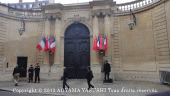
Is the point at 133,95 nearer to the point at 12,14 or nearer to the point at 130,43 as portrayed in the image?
the point at 130,43

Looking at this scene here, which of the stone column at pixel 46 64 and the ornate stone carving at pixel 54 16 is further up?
the ornate stone carving at pixel 54 16

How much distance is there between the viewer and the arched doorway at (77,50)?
43.6 ft

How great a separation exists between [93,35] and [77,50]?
7.07 feet

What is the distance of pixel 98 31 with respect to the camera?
13.1 m

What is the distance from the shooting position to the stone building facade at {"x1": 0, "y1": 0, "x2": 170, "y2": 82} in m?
11.6

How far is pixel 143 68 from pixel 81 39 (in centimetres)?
623

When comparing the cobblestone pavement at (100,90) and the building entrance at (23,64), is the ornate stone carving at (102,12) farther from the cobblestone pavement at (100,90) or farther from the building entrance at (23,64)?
the building entrance at (23,64)

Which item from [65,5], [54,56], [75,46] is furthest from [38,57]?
[65,5]

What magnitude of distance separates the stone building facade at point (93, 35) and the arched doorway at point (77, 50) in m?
0.10

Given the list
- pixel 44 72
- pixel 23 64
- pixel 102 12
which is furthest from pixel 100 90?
pixel 23 64

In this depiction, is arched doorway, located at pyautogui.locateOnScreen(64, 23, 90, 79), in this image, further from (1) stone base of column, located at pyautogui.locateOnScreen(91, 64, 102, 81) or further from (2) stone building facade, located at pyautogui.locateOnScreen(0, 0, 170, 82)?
(1) stone base of column, located at pyautogui.locateOnScreen(91, 64, 102, 81)

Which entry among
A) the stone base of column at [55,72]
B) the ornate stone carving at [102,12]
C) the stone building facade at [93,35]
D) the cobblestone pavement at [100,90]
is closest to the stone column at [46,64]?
the stone building facade at [93,35]

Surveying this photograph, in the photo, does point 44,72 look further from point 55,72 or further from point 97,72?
point 97,72

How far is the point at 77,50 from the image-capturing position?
13.6 metres
